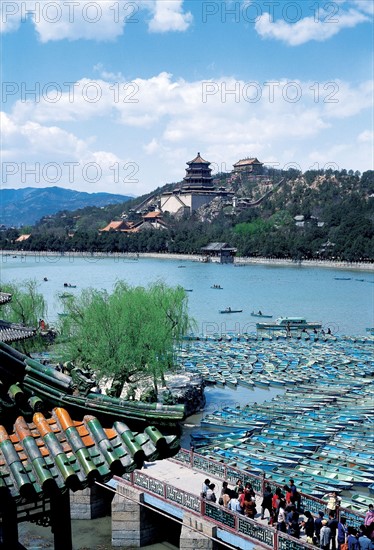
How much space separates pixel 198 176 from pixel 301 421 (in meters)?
115

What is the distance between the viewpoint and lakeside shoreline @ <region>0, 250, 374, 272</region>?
303ft

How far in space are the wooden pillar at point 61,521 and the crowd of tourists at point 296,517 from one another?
253 inches

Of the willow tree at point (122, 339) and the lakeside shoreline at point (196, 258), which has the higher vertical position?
the lakeside shoreline at point (196, 258)

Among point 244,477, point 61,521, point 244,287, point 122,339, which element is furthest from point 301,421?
point 244,287

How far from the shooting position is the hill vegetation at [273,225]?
9831 cm

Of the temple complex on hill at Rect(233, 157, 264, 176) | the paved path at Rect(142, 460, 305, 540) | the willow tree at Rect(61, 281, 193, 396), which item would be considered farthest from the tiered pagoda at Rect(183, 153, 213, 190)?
the paved path at Rect(142, 460, 305, 540)

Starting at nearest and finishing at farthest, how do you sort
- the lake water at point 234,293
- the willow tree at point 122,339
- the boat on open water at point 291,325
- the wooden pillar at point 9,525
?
the wooden pillar at point 9,525 → the willow tree at point 122,339 → the lake water at point 234,293 → the boat on open water at point 291,325

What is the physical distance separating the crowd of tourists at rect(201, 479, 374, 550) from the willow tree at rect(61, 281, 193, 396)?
923cm

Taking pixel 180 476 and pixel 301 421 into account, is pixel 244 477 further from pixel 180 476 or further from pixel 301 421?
pixel 301 421

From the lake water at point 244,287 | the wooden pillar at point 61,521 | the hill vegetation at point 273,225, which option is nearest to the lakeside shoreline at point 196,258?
the hill vegetation at point 273,225

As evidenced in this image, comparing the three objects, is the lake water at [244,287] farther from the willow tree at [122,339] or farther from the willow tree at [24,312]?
the willow tree at [122,339]

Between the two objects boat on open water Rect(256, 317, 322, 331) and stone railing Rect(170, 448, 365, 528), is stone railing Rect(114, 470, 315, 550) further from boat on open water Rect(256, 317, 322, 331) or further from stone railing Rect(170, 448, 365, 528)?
boat on open water Rect(256, 317, 322, 331)

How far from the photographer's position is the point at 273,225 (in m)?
114

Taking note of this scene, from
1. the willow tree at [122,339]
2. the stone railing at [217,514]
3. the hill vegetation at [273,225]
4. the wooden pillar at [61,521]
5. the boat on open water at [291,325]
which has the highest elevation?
the hill vegetation at [273,225]
